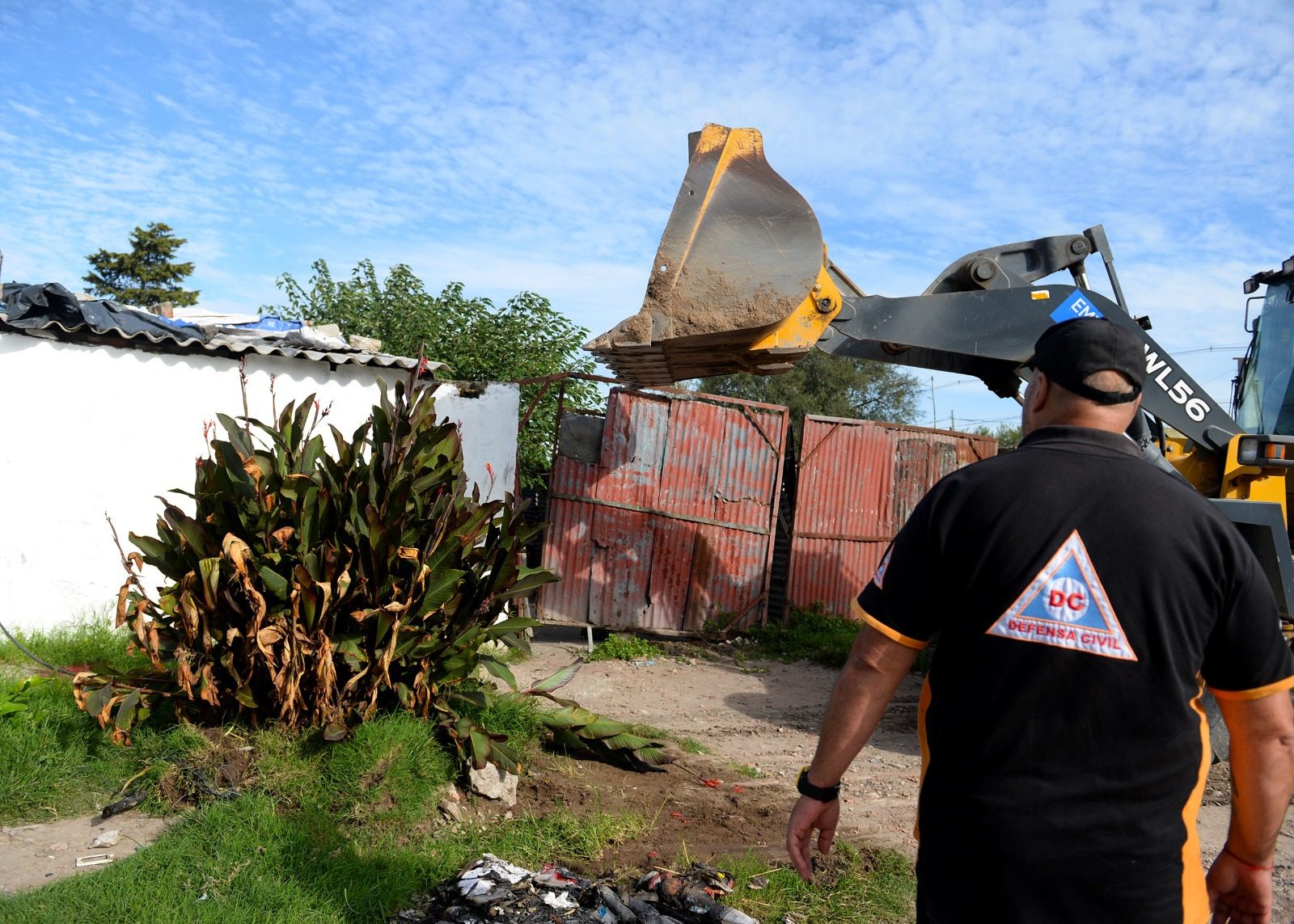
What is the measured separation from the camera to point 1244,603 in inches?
76.2

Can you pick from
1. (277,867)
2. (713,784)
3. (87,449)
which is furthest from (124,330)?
(713,784)

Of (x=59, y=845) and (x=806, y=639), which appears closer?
(x=59, y=845)

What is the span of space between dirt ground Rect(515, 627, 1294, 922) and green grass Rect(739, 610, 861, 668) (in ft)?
0.76

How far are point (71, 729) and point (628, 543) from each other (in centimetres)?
580

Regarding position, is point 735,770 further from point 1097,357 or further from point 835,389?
point 835,389


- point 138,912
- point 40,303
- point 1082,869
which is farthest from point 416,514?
point 40,303

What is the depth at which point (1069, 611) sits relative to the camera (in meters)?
1.88

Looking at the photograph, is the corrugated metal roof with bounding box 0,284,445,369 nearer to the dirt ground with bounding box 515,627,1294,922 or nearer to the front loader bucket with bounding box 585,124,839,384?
the front loader bucket with bounding box 585,124,839,384

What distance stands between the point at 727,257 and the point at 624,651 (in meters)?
4.70

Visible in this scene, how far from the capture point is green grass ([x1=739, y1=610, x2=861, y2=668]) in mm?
9469

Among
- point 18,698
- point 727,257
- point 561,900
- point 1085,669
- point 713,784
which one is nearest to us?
point 1085,669

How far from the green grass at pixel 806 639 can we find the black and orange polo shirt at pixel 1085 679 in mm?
7414

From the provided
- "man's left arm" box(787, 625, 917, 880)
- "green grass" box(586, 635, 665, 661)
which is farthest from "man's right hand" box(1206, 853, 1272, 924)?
"green grass" box(586, 635, 665, 661)

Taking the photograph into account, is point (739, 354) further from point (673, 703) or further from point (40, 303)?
point (40, 303)
